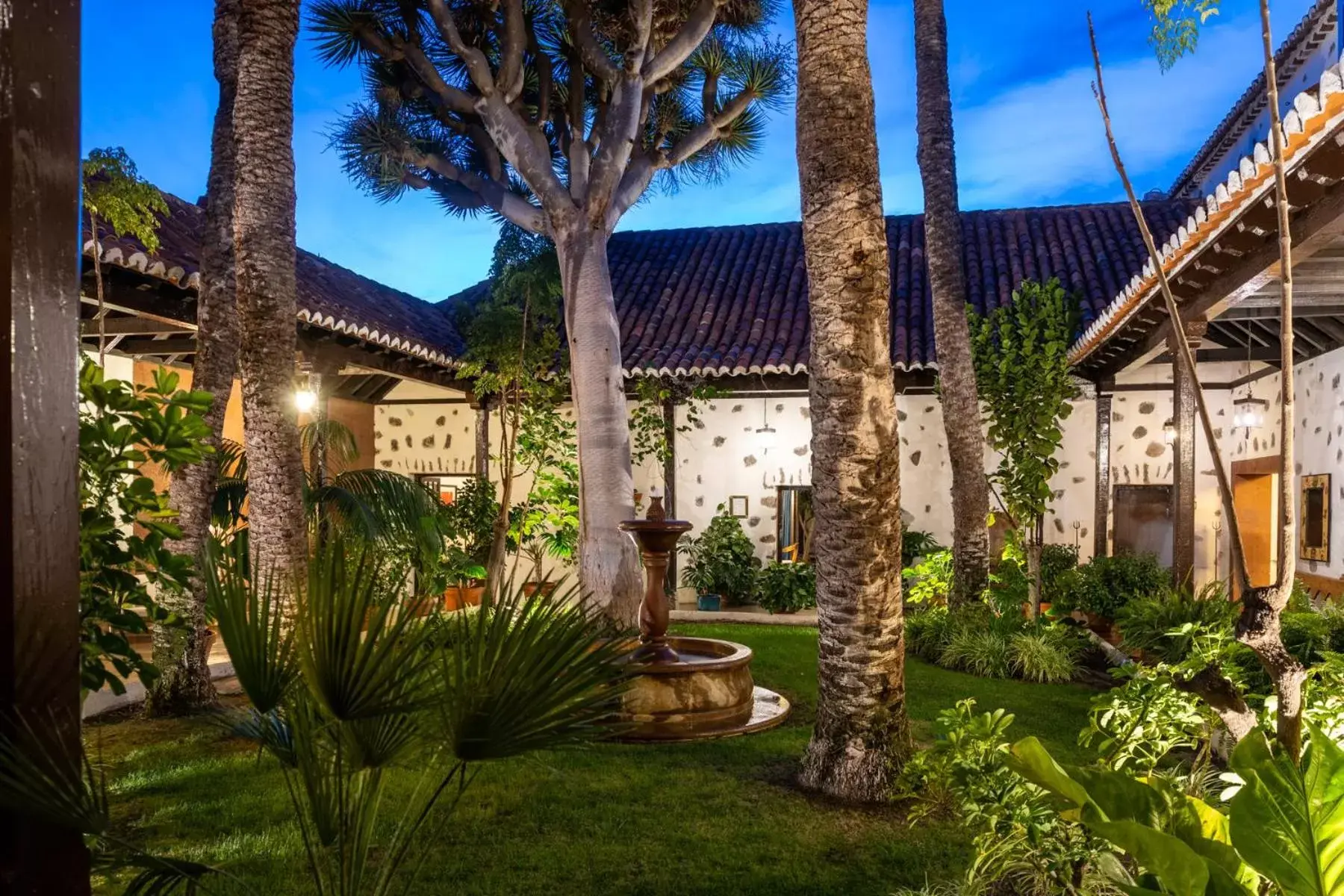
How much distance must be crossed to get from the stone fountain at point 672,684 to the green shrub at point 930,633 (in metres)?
2.70

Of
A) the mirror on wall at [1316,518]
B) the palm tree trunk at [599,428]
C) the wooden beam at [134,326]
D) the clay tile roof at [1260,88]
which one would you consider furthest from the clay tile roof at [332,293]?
the mirror on wall at [1316,518]

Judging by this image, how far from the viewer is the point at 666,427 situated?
13312 millimetres

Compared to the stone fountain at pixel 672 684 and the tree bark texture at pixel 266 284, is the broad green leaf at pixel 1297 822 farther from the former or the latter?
the tree bark texture at pixel 266 284

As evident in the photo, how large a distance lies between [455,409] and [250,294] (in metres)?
9.11

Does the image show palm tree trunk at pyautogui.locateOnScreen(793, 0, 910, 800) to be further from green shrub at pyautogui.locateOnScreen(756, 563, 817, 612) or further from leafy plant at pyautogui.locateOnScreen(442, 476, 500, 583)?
leafy plant at pyautogui.locateOnScreen(442, 476, 500, 583)

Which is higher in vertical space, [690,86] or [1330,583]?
[690,86]

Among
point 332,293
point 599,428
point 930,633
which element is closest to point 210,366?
point 599,428

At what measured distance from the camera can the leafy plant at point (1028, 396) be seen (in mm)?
9703

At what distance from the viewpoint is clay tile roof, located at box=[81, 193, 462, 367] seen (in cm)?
713

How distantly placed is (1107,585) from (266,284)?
28.1ft

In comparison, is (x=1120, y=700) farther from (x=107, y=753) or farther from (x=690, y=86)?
(x=690, y=86)

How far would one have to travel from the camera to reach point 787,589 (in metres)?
12.6

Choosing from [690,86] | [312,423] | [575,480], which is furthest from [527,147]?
[575,480]

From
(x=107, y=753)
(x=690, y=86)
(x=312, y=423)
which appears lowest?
(x=107, y=753)
